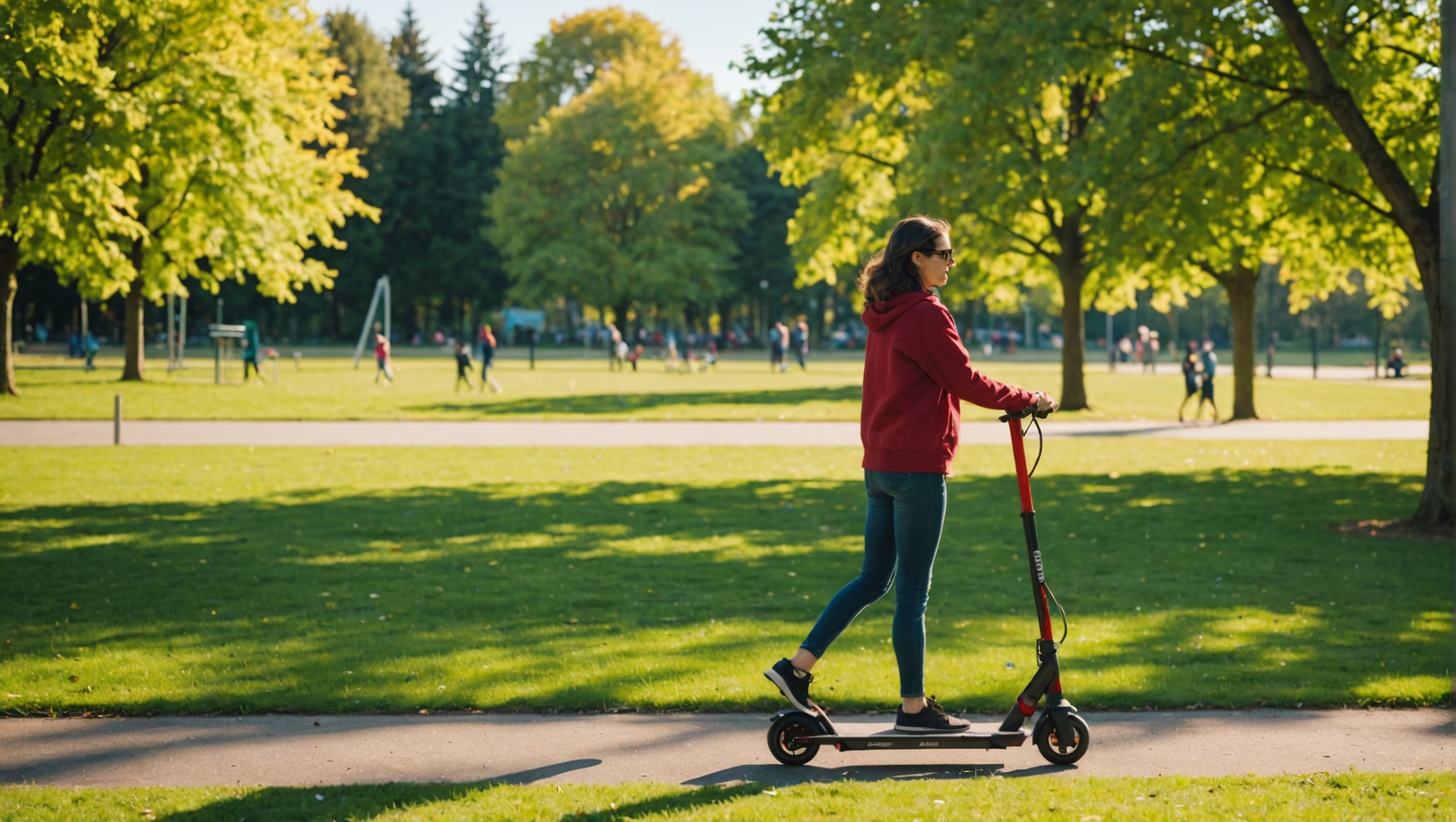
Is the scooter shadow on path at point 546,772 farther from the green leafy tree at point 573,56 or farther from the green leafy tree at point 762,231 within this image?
the green leafy tree at point 762,231

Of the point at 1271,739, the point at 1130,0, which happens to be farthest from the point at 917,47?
the point at 1271,739

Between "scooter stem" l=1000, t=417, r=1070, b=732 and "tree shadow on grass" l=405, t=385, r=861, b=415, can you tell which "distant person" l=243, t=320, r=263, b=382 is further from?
"scooter stem" l=1000, t=417, r=1070, b=732

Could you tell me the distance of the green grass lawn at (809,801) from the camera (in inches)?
168

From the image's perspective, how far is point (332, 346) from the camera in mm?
71188

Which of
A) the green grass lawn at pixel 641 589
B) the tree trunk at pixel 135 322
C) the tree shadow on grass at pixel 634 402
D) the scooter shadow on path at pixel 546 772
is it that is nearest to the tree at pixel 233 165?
the tree trunk at pixel 135 322

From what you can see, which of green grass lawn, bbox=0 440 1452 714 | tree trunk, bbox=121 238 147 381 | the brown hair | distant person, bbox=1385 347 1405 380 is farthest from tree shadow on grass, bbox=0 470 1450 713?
distant person, bbox=1385 347 1405 380

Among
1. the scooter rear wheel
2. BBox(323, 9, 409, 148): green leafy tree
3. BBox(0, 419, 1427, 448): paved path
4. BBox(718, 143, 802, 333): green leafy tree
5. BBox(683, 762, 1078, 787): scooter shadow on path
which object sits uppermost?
BBox(323, 9, 409, 148): green leafy tree

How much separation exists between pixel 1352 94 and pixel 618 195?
174 feet

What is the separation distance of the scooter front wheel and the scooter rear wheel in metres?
0.85

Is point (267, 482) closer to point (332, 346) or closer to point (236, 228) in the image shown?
point (236, 228)

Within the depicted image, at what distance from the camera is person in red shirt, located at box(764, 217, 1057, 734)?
15.2 ft

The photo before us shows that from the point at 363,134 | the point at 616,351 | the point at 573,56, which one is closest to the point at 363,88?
the point at 363,134

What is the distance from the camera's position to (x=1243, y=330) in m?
25.2

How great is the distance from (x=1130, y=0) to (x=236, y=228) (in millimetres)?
22708
